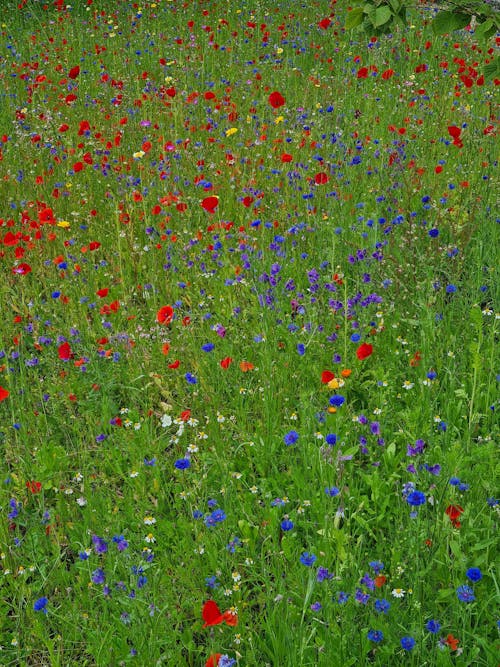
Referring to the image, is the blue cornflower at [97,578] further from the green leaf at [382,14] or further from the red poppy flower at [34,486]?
the green leaf at [382,14]

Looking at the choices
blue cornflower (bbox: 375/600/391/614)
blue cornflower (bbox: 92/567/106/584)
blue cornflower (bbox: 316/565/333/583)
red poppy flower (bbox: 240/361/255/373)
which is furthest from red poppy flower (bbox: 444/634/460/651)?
red poppy flower (bbox: 240/361/255/373)

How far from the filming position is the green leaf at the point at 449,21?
1885mm

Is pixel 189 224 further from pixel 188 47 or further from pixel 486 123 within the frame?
pixel 188 47

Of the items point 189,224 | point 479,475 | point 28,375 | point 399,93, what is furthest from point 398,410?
point 399,93

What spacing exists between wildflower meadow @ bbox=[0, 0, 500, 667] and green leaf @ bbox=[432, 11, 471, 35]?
0.07m

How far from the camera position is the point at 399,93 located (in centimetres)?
544

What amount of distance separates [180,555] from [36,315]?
181 cm

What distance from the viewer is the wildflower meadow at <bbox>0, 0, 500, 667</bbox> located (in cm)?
177

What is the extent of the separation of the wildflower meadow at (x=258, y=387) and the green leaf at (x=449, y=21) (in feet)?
0.24

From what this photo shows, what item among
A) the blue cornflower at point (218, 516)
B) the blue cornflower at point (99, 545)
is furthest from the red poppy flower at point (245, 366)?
the blue cornflower at point (99, 545)

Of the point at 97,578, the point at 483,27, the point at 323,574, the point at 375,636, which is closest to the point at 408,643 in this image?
the point at 375,636

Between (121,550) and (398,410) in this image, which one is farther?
(398,410)

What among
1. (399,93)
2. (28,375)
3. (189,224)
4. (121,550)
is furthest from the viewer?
(399,93)

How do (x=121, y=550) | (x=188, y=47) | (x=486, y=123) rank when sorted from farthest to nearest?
(x=188, y=47), (x=486, y=123), (x=121, y=550)
